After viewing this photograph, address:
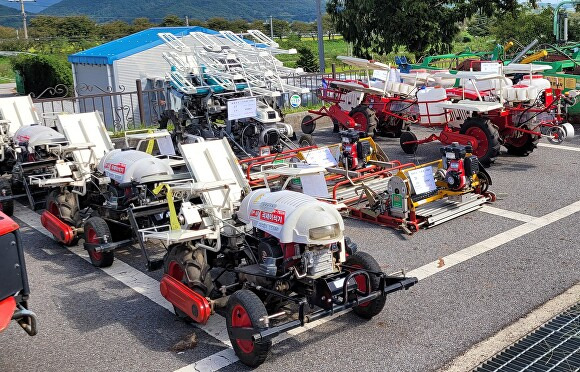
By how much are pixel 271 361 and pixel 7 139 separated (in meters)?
6.52

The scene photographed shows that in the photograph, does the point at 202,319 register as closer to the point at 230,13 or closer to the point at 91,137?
the point at 91,137

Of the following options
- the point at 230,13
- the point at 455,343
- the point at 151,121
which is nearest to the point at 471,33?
the point at 151,121

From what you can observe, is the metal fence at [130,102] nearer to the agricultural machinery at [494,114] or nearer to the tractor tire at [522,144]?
the agricultural machinery at [494,114]

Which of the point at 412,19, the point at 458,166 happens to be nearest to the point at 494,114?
the point at 458,166

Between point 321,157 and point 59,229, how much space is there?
12.4 ft

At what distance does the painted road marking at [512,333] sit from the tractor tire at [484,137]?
4491 mm

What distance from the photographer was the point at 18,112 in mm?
10297

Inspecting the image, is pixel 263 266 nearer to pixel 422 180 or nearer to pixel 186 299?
pixel 186 299

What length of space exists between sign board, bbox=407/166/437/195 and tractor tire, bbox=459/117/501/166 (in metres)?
2.48

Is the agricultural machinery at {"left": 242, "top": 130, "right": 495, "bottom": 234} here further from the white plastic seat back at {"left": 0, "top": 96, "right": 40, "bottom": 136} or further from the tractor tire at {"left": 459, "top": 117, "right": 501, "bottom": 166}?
the white plastic seat back at {"left": 0, "top": 96, "right": 40, "bottom": 136}

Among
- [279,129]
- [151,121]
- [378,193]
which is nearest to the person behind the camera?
[378,193]

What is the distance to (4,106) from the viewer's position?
10.3m

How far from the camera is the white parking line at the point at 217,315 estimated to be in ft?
16.6

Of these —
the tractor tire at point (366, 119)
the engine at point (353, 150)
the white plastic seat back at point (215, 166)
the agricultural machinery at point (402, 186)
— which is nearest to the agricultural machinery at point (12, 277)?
the white plastic seat back at point (215, 166)
